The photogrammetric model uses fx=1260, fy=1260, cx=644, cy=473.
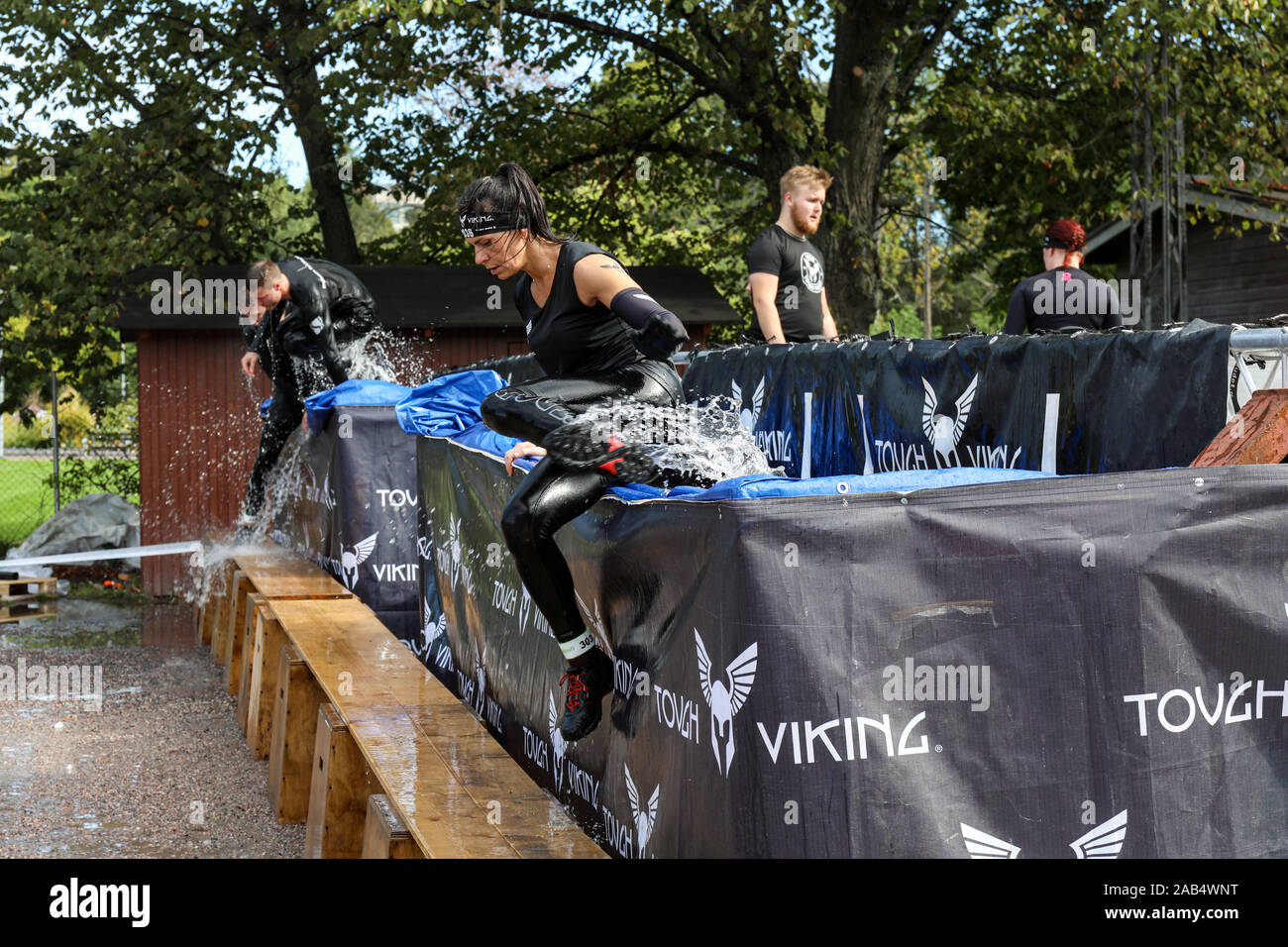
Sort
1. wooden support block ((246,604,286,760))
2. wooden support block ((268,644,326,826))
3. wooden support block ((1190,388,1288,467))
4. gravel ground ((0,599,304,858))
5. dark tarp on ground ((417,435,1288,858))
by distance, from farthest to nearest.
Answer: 1. wooden support block ((246,604,286,760))
2. wooden support block ((268,644,326,826))
3. gravel ground ((0,599,304,858))
4. wooden support block ((1190,388,1288,467))
5. dark tarp on ground ((417,435,1288,858))

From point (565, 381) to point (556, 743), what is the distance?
1.29 metres

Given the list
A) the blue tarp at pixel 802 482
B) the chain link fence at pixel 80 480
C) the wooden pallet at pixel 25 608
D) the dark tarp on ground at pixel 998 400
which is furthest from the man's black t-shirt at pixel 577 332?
the chain link fence at pixel 80 480

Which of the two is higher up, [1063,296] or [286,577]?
[1063,296]

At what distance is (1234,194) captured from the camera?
669 inches

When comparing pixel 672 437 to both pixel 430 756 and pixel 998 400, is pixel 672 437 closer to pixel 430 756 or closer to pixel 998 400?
pixel 430 756

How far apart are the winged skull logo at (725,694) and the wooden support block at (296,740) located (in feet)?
11.2

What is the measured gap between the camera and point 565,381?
4215 millimetres

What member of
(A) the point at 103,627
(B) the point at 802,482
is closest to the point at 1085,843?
(B) the point at 802,482

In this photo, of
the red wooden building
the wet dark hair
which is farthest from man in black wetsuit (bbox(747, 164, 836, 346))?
the red wooden building

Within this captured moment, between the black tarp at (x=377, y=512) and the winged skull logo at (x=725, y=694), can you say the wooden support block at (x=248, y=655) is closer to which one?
the black tarp at (x=377, y=512)

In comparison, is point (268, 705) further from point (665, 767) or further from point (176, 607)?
point (176, 607)

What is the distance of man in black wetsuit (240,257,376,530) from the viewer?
9.41 metres

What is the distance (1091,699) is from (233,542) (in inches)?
366

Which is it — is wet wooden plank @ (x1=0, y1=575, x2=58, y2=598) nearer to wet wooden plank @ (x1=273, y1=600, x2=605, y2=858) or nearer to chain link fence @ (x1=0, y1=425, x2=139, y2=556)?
chain link fence @ (x1=0, y1=425, x2=139, y2=556)
